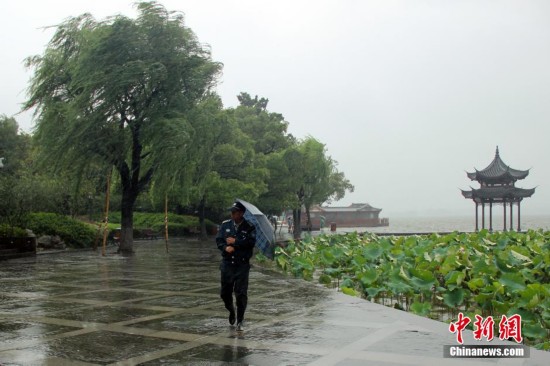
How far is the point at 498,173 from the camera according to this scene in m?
52.8

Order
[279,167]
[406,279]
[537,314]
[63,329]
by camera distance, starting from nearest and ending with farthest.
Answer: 1. [63,329]
2. [537,314]
3. [406,279]
4. [279,167]

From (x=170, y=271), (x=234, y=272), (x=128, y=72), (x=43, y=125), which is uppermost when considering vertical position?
(x=128, y=72)

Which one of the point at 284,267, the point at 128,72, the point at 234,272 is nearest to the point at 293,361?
the point at 234,272

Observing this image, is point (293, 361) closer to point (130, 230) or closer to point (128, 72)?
point (128, 72)

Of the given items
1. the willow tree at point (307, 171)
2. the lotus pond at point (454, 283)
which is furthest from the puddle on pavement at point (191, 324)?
the willow tree at point (307, 171)

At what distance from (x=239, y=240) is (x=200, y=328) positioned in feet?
4.64

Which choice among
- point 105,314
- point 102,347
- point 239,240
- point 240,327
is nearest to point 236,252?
point 239,240

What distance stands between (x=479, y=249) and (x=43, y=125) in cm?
1645

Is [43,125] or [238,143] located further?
[238,143]

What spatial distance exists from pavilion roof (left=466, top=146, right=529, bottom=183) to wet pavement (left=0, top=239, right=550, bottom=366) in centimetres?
4393

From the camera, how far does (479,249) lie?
16578 millimetres

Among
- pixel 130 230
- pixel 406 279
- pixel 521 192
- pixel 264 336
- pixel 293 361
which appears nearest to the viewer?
pixel 293 361

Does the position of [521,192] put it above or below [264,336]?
above

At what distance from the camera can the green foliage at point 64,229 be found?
83.1 feet
